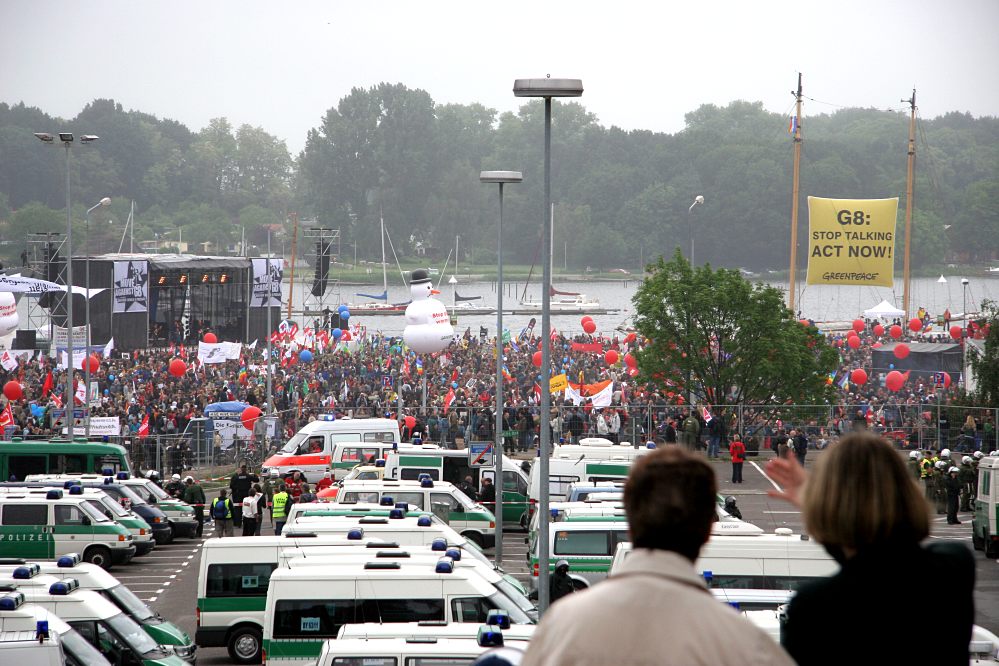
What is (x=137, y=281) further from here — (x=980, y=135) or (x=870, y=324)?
(x=980, y=135)

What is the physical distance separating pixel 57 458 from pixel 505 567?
35.6 feet

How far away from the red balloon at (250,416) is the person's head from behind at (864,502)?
32.3 metres

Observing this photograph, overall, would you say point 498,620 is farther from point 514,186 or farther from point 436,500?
point 514,186

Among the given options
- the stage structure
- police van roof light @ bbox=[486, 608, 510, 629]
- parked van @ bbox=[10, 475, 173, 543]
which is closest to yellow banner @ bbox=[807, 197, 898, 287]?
the stage structure

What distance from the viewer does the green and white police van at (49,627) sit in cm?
1142

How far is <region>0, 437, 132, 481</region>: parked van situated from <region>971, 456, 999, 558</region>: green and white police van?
16.8m

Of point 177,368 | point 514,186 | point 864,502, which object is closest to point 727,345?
point 177,368

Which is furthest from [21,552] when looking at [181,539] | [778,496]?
[778,496]

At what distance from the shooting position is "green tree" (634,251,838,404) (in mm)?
35375

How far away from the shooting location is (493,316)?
4902 inches

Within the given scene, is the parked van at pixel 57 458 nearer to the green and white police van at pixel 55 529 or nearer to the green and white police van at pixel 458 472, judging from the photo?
the green and white police van at pixel 55 529

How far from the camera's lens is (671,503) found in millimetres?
2854

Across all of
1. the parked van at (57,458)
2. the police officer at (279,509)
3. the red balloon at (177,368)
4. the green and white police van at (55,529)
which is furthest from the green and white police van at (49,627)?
the red balloon at (177,368)

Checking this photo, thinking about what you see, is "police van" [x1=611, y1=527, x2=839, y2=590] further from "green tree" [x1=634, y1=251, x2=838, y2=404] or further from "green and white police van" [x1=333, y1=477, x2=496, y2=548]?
"green tree" [x1=634, y1=251, x2=838, y2=404]
